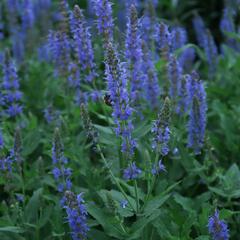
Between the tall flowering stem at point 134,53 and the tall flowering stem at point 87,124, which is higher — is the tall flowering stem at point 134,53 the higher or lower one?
the higher one

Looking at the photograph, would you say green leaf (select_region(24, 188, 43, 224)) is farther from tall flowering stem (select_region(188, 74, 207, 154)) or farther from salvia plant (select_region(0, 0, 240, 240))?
tall flowering stem (select_region(188, 74, 207, 154))

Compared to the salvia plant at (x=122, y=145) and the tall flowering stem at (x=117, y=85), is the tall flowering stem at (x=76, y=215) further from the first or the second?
the tall flowering stem at (x=117, y=85)

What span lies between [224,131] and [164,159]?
0.97 m

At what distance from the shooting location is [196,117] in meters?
5.18

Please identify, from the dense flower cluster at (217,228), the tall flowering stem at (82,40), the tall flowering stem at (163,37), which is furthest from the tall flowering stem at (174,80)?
the dense flower cluster at (217,228)

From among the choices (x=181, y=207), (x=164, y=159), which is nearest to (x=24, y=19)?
(x=164, y=159)

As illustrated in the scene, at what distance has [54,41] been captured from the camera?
20.5ft

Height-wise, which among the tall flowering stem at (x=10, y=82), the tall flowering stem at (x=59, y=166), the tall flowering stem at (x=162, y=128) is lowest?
the tall flowering stem at (x=59, y=166)

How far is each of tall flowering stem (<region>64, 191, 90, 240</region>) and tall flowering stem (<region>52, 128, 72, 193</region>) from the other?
2.34ft

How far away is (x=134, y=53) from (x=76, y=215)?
191 centimetres

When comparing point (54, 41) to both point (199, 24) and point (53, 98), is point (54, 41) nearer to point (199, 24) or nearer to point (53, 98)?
point (53, 98)

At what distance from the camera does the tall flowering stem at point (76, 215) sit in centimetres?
384

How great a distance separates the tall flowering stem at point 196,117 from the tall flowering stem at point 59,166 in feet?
4.15

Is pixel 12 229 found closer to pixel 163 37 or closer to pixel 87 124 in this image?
pixel 87 124
